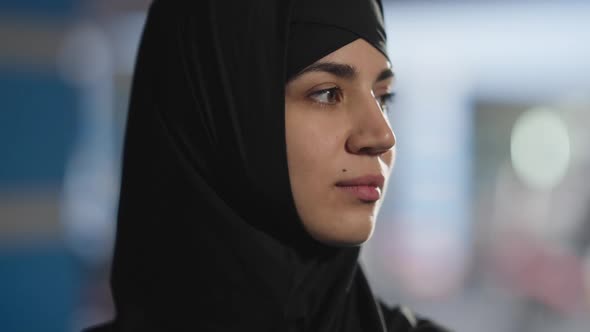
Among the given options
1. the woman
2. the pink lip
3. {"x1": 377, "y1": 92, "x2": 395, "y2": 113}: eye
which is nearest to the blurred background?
the woman

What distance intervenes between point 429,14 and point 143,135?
130 inches

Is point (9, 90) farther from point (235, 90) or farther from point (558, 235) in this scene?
point (558, 235)

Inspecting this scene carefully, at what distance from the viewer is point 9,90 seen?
8.25ft

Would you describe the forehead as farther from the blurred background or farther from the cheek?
the blurred background

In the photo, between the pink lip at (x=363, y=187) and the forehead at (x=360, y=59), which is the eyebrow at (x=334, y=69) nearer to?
the forehead at (x=360, y=59)

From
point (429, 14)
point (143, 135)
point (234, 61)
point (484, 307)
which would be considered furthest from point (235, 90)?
point (484, 307)

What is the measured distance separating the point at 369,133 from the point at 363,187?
7 centimetres

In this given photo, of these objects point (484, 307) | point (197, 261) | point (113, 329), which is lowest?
point (484, 307)

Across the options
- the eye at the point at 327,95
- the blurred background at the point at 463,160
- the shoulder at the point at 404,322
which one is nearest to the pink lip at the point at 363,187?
the eye at the point at 327,95

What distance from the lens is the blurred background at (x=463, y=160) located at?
3633 mm

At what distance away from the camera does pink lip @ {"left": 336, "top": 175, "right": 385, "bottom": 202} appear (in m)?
0.88

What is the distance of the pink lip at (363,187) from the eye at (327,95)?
11 cm

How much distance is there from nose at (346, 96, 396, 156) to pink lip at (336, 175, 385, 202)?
0.04 meters

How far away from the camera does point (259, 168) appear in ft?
2.99
